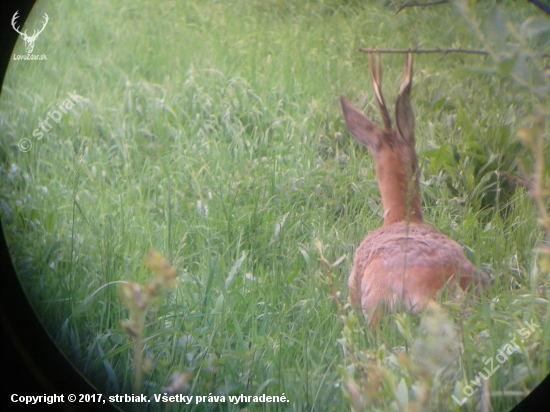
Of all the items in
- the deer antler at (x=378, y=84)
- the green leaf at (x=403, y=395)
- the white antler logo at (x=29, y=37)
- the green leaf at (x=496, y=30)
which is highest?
the green leaf at (x=496, y=30)

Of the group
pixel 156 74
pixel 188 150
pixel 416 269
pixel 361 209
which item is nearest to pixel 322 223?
pixel 361 209

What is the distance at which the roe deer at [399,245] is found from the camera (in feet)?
5.81

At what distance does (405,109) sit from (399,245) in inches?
16.7

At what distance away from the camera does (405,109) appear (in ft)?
6.50

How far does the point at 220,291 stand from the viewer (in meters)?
1.86

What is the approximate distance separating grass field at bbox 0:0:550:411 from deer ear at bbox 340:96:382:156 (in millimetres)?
60

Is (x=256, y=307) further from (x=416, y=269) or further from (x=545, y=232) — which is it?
(x=545, y=232)

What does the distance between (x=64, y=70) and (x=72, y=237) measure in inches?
23.1

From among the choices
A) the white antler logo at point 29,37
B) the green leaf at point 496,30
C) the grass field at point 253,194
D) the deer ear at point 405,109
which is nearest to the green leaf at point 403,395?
the grass field at point 253,194

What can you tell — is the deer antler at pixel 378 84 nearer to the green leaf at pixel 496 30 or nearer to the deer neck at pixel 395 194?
the deer neck at pixel 395 194

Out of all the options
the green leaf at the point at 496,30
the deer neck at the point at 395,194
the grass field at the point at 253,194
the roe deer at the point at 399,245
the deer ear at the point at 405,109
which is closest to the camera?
the green leaf at the point at 496,30

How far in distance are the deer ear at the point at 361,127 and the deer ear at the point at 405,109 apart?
0.12 metres

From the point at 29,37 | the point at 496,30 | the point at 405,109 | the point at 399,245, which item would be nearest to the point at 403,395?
the point at 399,245

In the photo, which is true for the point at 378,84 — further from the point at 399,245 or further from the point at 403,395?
the point at 403,395
